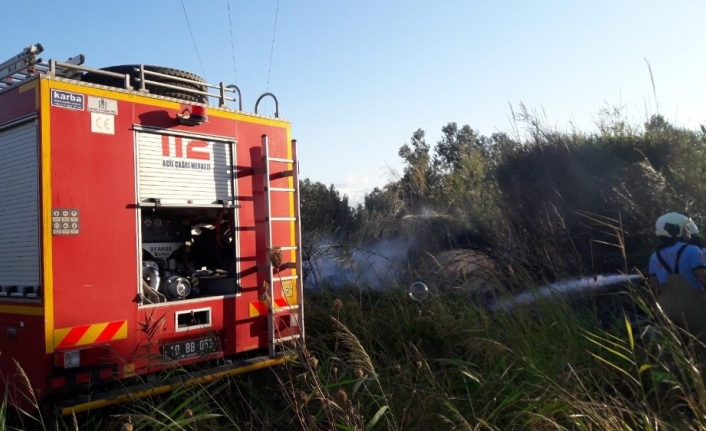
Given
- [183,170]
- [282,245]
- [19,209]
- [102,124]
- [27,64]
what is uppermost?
[27,64]

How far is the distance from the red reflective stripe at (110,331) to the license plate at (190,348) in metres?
0.44

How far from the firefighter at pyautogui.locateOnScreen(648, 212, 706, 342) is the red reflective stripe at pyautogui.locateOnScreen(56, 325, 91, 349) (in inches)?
174

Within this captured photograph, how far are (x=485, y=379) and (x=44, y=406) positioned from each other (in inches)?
128

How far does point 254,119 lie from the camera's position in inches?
259

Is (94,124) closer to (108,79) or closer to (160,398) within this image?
(108,79)

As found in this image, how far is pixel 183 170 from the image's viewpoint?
234 inches

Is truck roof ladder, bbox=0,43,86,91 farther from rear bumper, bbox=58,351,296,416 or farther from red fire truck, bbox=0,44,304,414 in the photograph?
rear bumper, bbox=58,351,296,416

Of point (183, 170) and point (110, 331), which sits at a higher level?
point (183, 170)

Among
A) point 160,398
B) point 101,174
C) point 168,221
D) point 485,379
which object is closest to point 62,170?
point 101,174

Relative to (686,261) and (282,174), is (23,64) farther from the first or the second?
(686,261)

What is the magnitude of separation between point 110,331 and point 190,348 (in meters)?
0.76

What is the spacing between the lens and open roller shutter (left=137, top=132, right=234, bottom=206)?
5.67 meters

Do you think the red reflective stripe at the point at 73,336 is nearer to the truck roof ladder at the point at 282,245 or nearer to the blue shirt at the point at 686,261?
the truck roof ladder at the point at 282,245

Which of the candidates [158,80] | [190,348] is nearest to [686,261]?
[190,348]
